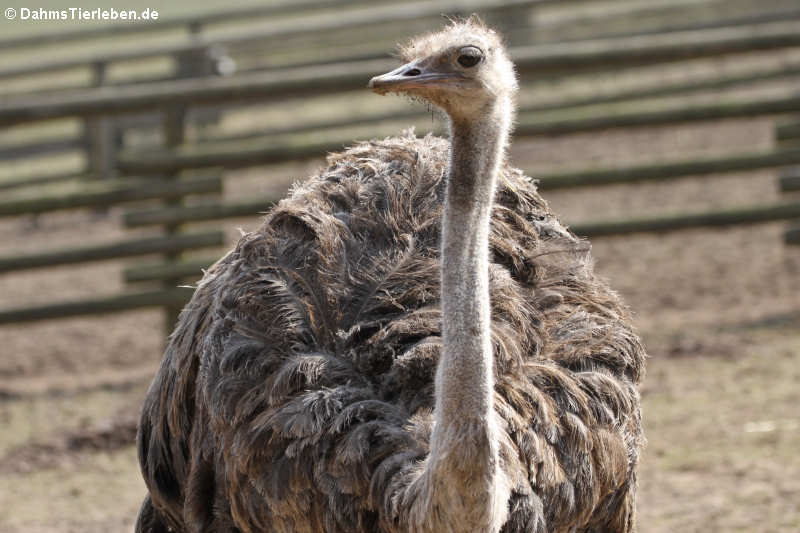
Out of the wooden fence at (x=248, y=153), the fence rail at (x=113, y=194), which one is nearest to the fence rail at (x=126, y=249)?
the wooden fence at (x=248, y=153)

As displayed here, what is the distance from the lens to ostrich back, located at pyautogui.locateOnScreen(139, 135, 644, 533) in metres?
3.13

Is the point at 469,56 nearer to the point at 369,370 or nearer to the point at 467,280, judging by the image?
the point at 467,280

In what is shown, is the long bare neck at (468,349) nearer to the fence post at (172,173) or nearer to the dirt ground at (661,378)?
the dirt ground at (661,378)

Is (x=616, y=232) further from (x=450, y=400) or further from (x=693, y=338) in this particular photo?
A: (x=450, y=400)

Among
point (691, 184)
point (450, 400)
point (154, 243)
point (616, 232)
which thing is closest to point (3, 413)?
point (154, 243)

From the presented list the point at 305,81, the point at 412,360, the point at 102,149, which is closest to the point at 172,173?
the point at 305,81

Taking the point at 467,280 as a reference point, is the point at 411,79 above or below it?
above

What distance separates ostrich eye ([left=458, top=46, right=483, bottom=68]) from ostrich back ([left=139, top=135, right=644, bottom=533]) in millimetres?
808

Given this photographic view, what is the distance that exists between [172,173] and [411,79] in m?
4.76

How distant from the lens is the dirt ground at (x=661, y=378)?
198 inches

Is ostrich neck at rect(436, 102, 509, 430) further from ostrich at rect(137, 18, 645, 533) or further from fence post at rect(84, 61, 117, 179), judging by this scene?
fence post at rect(84, 61, 117, 179)

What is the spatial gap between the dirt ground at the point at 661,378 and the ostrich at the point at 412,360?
1.33 metres

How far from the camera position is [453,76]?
9.21ft

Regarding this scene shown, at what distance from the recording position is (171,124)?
24.3 ft
